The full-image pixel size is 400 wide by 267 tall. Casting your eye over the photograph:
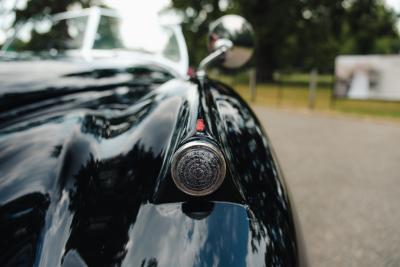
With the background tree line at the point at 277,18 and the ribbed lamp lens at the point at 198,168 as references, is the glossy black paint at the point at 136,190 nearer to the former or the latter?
the ribbed lamp lens at the point at 198,168

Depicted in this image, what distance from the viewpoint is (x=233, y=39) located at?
2.10 meters

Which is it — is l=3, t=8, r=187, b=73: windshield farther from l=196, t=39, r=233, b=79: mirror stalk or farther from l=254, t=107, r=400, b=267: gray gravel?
l=254, t=107, r=400, b=267: gray gravel

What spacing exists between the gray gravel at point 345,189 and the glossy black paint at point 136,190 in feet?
1.47

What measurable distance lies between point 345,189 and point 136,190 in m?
3.19

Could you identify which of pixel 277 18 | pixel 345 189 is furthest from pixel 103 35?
pixel 277 18

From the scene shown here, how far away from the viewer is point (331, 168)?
463 centimetres

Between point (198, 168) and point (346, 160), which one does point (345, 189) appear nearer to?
point (346, 160)

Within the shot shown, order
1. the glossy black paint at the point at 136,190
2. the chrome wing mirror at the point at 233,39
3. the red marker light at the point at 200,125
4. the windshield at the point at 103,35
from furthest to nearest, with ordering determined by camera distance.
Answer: the windshield at the point at 103,35, the chrome wing mirror at the point at 233,39, the red marker light at the point at 200,125, the glossy black paint at the point at 136,190

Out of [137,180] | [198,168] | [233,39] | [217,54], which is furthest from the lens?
[233,39]

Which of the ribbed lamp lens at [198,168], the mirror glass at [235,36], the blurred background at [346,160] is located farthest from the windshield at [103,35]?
the ribbed lamp lens at [198,168]

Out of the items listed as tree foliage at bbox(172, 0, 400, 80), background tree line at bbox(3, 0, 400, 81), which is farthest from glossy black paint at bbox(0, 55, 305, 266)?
tree foliage at bbox(172, 0, 400, 80)

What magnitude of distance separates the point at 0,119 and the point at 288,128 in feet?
21.9

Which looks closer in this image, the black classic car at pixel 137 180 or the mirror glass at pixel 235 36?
the black classic car at pixel 137 180

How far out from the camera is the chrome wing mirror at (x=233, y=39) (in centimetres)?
209
